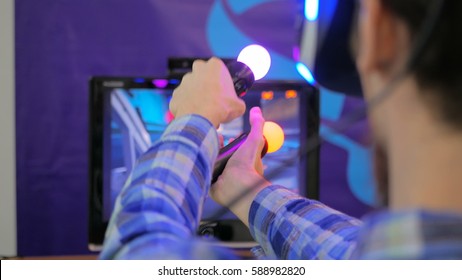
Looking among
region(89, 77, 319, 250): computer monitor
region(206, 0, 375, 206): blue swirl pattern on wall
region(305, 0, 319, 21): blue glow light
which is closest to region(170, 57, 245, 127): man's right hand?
region(305, 0, 319, 21): blue glow light

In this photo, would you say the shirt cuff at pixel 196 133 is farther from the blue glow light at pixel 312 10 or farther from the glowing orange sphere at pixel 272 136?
the glowing orange sphere at pixel 272 136

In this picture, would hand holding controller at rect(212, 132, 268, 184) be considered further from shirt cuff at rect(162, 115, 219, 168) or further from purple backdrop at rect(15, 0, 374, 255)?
purple backdrop at rect(15, 0, 374, 255)

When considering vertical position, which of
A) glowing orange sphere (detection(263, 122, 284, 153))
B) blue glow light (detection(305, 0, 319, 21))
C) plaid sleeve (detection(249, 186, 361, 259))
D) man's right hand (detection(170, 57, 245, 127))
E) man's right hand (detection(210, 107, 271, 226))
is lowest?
plaid sleeve (detection(249, 186, 361, 259))

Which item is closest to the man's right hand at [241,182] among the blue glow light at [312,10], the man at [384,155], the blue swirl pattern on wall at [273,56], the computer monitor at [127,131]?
the man at [384,155]

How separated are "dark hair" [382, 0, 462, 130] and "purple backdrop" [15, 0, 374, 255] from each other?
0.98 m

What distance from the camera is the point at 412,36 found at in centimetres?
37

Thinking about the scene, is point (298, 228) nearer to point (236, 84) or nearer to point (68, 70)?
point (236, 84)

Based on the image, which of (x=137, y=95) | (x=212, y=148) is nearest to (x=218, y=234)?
(x=137, y=95)

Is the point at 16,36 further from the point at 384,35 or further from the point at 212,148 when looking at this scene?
the point at 384,35

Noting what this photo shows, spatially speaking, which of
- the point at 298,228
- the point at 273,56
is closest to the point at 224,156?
the point at 298,228

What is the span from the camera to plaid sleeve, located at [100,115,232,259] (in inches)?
16.4

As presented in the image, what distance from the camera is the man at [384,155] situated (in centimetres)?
37

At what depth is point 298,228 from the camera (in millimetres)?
580

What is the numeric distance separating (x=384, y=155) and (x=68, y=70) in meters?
1.05
